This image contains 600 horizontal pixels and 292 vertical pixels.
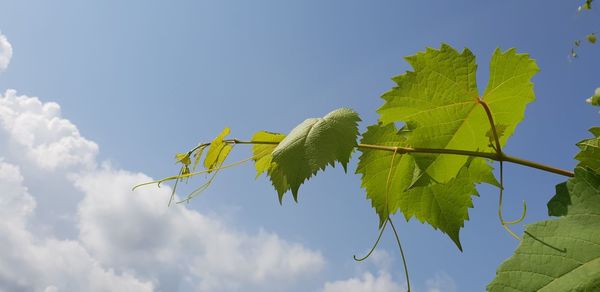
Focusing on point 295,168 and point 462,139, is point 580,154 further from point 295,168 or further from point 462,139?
point 295,168

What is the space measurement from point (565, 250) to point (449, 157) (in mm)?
345

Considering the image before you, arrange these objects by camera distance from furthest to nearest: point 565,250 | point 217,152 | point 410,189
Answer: point 217,152 → point 410,189 → point 565,250

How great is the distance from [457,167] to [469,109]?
13cm

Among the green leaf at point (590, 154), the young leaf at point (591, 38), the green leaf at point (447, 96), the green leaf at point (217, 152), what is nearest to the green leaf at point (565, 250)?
the green leaf at point (590, 154)

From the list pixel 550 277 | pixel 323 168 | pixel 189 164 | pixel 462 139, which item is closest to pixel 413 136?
pixel 462 139

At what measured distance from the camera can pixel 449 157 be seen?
3.85 feet

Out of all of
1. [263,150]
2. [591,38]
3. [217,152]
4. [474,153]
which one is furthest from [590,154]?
[591,38]

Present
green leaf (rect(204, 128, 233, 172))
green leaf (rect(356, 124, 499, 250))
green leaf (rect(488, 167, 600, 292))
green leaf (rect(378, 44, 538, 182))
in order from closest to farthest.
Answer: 1. green leaf (rect(488, 167, 600, 292))
2. green leaf (rect(378, 44, 538, 182))
3. green leaf (rect(356, 124, 499, 250))
4. green leaf (rect(204, 128, 233, 172))

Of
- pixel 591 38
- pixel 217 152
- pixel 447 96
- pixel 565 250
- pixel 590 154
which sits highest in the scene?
pixel 591 38

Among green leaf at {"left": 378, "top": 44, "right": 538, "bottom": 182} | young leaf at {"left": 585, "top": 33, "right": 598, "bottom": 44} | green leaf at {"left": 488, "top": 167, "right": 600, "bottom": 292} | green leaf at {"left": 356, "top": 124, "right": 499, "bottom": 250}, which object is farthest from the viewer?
young leaf at {"left": 585, "top": 33, "right": 598, "bottom": 44}

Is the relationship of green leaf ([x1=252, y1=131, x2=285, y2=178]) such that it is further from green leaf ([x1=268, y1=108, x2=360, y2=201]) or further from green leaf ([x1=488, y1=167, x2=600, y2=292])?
green leaf ([x1=488, y1=167, x2=600, y2=292])

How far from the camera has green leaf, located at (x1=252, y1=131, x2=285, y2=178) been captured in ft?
4.35

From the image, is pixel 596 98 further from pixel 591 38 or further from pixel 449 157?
pixel 591 38

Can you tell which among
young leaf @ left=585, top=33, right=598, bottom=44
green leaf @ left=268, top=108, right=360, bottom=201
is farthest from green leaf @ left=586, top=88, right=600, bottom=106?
young leaf @ left=585, top=33, right=598, bottom=44
